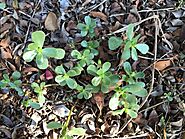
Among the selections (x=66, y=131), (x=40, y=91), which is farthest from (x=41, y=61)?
(x=66, y=131)

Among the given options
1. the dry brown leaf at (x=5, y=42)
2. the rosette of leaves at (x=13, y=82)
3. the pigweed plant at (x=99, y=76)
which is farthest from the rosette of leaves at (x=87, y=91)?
the dry brown leaf at (x=5, y=42)

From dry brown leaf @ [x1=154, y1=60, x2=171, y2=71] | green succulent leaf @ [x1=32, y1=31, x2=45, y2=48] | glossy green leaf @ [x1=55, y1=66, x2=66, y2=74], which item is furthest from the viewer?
dry brown leaf @ [x1=154, y1=60, x2=171, y2=71]

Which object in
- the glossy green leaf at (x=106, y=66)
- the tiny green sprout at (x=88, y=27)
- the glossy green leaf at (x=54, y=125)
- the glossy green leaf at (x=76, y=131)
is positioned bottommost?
the glossy green leaf at (x=76, y=131)

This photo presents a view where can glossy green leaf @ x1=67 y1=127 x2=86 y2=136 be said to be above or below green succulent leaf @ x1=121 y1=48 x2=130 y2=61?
below

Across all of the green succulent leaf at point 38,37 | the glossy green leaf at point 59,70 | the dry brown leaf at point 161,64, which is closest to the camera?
the green succulent leaf at point 38,37

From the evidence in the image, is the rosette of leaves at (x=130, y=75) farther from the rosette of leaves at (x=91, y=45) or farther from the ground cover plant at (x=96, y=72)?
the rosette of leaves at (x=91, y=45)

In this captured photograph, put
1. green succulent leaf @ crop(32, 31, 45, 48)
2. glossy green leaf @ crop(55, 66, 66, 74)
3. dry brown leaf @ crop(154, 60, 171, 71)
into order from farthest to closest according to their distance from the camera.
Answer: dry brown leaf @ crop(154, 60, 171, 71) < glossy green leaf @ crop(55, 66, 66, 74) < green succulent leaf @ crop(32, 31, 45, 48)

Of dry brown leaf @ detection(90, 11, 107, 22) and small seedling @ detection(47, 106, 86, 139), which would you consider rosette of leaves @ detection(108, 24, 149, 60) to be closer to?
dry brown leaf @ detection(90, 11, 107, 22)

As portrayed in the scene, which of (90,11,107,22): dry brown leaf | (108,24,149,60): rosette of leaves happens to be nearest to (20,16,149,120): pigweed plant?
(108,24,149,60): rosette of leaves
